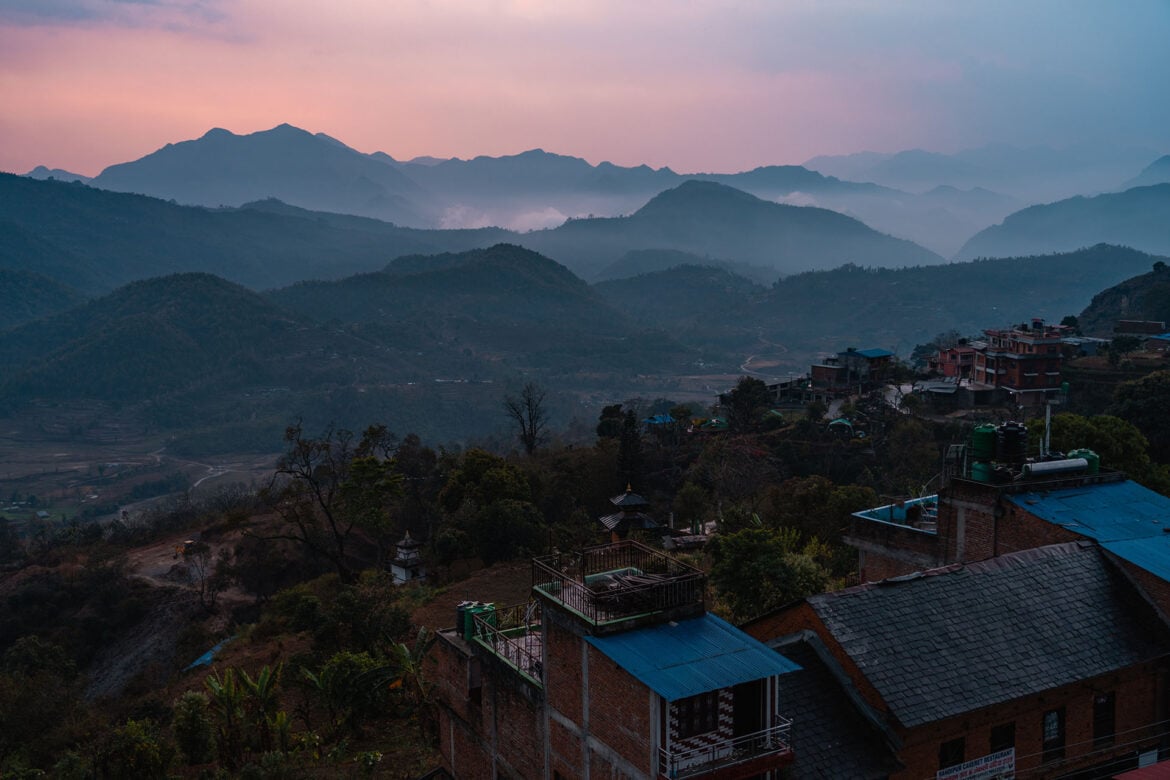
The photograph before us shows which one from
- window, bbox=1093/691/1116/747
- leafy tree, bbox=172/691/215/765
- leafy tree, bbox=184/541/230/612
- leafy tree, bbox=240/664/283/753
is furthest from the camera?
leafy tree, bbox=184/541/230/612

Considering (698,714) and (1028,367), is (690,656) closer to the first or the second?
(698,714)

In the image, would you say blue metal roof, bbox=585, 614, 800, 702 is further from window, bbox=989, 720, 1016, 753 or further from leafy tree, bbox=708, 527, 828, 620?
leafy tree, bbox=708, 527, 828, 620

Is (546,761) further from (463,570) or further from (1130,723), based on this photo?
(463,570)

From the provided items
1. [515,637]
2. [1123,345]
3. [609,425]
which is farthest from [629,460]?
[1123,345]

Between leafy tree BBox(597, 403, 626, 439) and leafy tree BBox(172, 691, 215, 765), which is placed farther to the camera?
leafy tree BBox(597, 403, 626, 439)

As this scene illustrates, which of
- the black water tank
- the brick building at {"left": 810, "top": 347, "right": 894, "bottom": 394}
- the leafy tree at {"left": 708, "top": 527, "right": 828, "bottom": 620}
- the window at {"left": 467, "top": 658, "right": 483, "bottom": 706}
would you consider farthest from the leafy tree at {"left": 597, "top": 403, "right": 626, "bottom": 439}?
the window at {"left": 467, "top": 658, "right": 483, "bottom": 706}

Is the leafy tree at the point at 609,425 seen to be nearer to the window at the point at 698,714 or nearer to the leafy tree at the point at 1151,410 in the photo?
the leafy tree at the point at 1151,410

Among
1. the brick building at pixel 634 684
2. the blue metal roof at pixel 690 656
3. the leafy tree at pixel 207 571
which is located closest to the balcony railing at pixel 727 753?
the brick building at pixel 634 684
